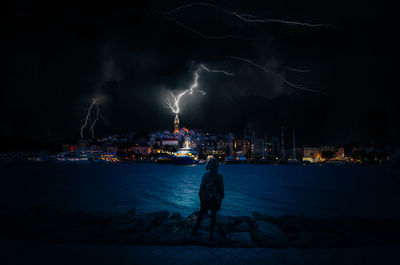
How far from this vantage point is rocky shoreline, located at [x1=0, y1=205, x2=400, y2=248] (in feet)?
20.3

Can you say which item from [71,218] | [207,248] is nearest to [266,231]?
[207,248]

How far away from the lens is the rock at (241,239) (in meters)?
6.04

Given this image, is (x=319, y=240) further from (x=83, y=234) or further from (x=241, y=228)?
(x=83, y=234)

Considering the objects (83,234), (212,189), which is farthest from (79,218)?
(212,189)

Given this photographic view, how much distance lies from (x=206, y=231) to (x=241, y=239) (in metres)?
1.02

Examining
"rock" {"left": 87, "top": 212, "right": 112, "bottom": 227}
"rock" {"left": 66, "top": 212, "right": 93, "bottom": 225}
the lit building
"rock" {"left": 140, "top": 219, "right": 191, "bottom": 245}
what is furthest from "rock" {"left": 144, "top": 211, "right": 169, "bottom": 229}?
the lit building

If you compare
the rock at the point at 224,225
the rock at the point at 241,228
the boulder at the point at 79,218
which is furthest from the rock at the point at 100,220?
the rock at the point at 241,228

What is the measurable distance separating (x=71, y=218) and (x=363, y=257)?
29.5 feet

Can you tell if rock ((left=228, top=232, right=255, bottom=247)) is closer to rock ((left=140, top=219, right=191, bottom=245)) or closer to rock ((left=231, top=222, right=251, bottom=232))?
rock ((left=231, top=222, right=251, bottom=232))

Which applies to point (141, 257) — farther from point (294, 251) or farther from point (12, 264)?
point (294, 251)

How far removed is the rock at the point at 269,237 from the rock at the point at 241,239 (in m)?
0.16

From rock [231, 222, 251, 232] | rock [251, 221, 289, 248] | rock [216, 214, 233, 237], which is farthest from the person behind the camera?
rock [231, 222, 251, 232]

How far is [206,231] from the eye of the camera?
6844 mm

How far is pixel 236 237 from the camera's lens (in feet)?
21.2
